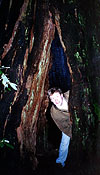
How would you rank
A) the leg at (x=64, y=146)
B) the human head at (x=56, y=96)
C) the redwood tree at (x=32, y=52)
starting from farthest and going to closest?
the leg at (x=64, y=146), the human head at (x=56, y=96), the redwood tree at (x=32, y=52)

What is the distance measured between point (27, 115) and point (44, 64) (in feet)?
2.90

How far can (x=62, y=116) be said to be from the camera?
2559 millimetres

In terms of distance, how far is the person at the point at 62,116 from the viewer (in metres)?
2.44

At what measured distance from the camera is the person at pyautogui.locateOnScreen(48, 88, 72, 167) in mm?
2438

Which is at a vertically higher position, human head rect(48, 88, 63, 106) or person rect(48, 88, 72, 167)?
human head rect(48, 88, 63, 106)

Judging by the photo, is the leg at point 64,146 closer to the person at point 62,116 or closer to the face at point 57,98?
the person at point 62,116

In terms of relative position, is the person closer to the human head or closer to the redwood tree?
the human head

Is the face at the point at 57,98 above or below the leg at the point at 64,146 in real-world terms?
above

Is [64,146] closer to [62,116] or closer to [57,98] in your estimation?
[62,116]

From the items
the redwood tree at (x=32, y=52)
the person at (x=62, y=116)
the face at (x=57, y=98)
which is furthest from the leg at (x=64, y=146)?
the face at (x=57, y=98)

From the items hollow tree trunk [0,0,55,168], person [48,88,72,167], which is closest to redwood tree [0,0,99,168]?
hollow tree trunk [0,0,55,168]

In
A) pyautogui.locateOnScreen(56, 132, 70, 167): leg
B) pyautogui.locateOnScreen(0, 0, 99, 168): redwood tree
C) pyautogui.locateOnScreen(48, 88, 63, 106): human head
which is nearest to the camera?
pyautogui.locateOnScreen(0, 0, 99, 168): redwood tree

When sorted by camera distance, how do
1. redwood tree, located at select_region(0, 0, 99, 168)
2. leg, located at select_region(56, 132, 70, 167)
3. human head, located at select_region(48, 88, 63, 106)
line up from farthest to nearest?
leg, located at select_region(56, 132, 70, 167) < human head, located at select_region(48, 88, 63, 106) < redwood tree, located at select_region(0, 0, 99, 168)

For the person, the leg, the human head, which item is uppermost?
the human head
